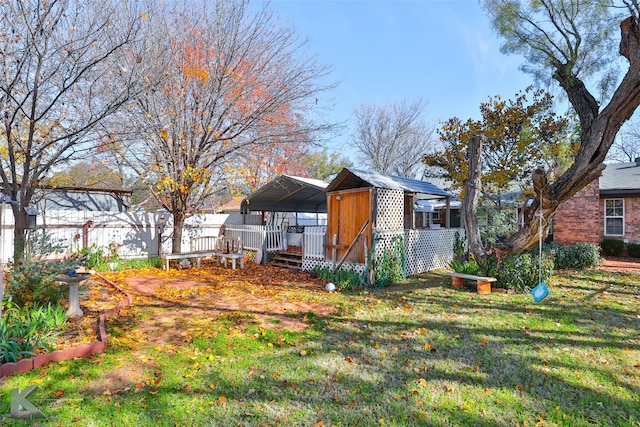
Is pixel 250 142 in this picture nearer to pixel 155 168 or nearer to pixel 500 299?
pixel 155 168

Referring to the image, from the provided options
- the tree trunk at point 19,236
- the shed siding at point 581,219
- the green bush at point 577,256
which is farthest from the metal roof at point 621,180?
the tree trunk at point 19,236

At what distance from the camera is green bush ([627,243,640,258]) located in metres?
12.6

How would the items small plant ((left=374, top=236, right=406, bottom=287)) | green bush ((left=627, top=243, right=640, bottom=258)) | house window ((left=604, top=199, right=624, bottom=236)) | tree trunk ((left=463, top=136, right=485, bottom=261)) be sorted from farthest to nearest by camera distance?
house window ((left=604, top=199, right=624, bottom=236))
green bush ((left=627, top=243, right=640, bottom=258))
small plant ((left=374, top=236, right=406, bottom=287))
tree trunk ((left=463, top=136, right=485, bottom=261))

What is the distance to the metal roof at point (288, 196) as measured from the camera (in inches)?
449

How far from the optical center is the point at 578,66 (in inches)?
326

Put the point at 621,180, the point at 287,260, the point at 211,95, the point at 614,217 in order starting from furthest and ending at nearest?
the point at 621,180 < the point at 614,217 < the point at 287,260 < the point at 211,95

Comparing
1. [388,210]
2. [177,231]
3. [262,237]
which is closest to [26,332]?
[177,231]

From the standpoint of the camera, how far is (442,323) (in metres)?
5.43

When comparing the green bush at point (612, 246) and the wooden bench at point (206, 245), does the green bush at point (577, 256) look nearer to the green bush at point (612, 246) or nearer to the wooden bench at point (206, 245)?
the green bush at point (612, 246)

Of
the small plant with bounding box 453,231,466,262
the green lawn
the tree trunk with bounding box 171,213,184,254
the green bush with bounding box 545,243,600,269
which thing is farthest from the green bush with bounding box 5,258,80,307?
the green bush with bounding box 545,243,600,269

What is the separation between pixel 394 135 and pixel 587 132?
19.2 m

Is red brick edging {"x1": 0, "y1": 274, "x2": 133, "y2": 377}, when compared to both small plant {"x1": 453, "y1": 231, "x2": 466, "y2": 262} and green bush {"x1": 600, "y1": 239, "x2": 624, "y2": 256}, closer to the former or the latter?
small plant {"x1": 453, "y1": 231, "x2": 466, "y2": 262}

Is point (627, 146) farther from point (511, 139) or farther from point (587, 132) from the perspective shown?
point (587, 132)

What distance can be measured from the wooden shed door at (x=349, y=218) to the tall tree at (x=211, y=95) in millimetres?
2328
